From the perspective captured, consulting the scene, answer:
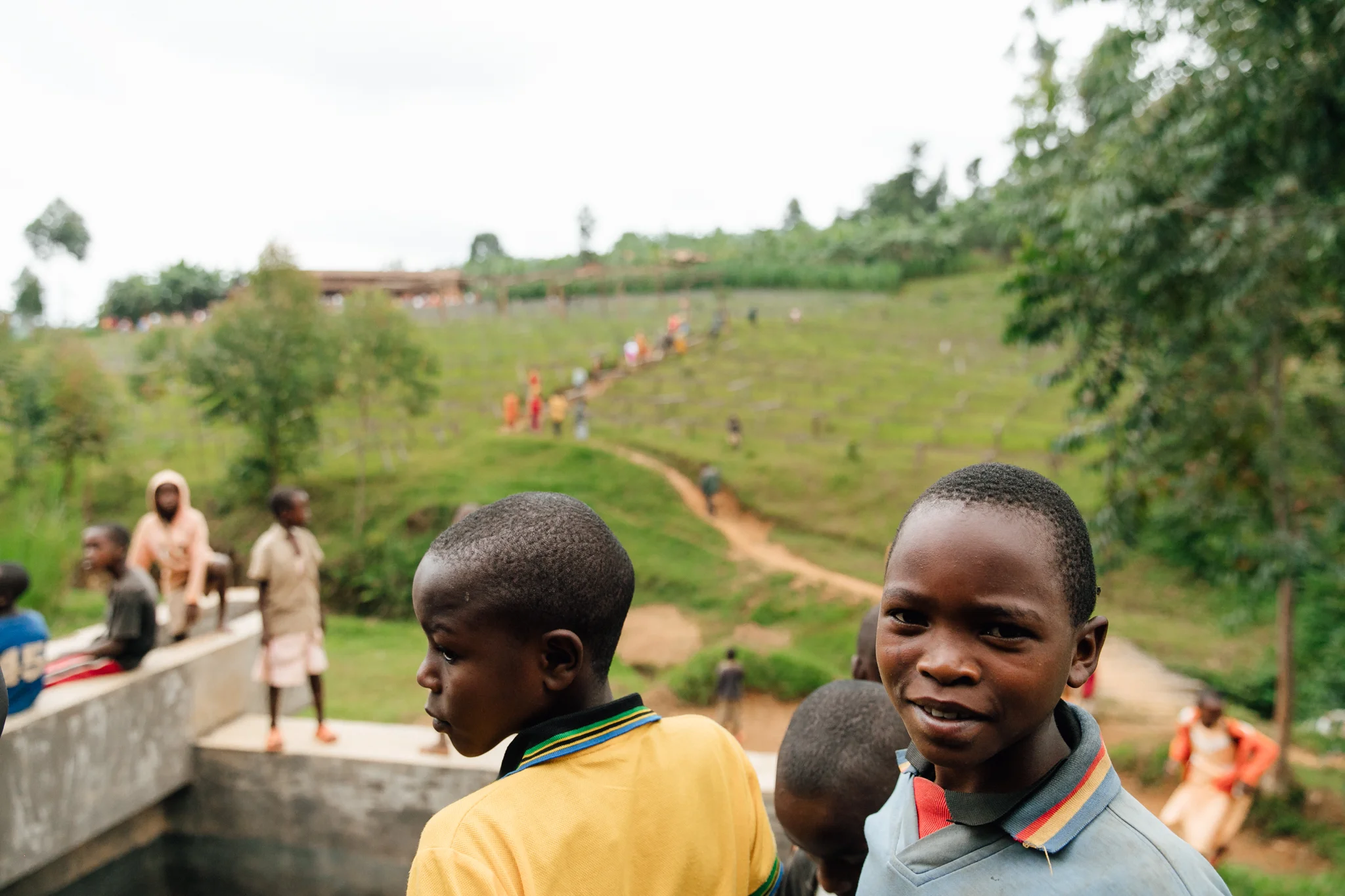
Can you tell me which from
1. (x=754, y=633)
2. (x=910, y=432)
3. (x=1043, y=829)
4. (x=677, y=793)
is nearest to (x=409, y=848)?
(x=677, y=793)

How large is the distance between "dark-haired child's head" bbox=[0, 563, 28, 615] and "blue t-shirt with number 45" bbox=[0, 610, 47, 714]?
0.07m

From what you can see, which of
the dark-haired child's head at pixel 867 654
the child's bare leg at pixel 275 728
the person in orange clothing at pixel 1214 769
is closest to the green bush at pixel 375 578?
the child's bare leg at pixel 275 728

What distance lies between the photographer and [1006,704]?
→ 3.71 feet

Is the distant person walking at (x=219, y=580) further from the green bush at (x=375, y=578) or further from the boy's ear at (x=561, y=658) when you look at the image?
the green bush at (x=375, y=578)

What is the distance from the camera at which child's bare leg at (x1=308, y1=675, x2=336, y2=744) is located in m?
5.93

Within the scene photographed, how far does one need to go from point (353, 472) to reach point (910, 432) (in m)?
12.0

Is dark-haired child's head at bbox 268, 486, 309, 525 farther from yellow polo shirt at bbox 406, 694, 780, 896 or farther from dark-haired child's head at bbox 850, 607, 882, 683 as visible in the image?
yellow polo shirt at bbox 406, 694, 780, 896

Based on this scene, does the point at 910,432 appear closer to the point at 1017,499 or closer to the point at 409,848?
the point at 409,848

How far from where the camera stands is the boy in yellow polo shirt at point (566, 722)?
1389mm

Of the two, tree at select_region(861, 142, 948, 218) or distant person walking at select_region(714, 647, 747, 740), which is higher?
tree at select_region(861, 142, 948, 218)

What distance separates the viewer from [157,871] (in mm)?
5898

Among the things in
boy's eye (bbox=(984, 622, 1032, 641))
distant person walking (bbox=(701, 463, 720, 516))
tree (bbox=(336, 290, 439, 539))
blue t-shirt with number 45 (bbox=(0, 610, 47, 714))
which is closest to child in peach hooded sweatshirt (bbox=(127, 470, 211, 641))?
blue t-shirt with number 45 (bbox=(0, 610, 47, 714))

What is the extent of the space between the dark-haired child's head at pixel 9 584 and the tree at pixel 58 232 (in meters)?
48.4

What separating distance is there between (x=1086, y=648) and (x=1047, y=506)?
0.69 feet
